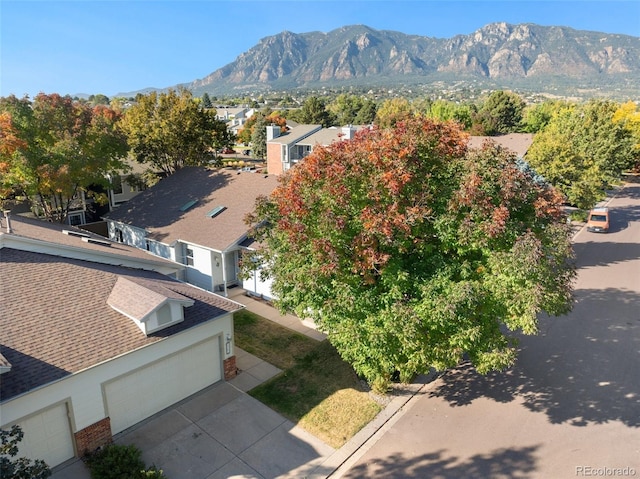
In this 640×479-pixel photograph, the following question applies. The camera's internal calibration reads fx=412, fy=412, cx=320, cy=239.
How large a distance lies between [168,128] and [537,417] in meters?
29.1

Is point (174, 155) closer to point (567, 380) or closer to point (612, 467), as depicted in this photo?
point (567, 380)

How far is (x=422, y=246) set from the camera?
1118 cm

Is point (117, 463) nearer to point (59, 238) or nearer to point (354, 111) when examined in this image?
point (59, 238)

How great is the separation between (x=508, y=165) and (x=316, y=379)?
918cm

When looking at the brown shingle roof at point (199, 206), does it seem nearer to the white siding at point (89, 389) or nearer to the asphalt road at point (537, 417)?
the white siding at point (89, 389)

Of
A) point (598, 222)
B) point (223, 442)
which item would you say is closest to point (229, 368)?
point (223, 442)

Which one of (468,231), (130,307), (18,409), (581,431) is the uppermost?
(468,231)

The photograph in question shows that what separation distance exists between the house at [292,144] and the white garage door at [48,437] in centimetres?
4029

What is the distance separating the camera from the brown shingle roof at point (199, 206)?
71.3ft

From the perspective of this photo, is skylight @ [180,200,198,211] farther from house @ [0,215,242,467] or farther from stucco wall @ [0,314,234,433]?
stucco wall @ [0,314,234,433]

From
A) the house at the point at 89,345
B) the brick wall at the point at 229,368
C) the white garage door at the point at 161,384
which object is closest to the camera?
the house at the point at 89,345

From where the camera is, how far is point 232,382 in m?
14.1

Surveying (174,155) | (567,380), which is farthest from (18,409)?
(174,155)

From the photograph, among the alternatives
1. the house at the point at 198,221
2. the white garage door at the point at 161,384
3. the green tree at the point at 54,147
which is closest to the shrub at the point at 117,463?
the white garage door at the point at 161,384
